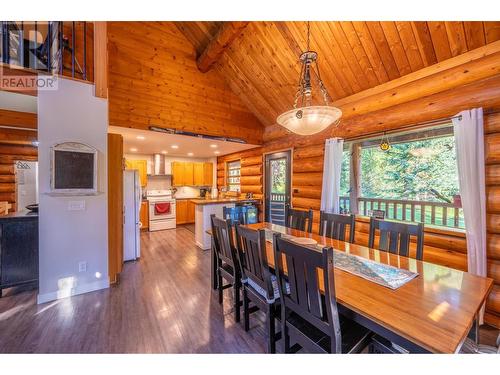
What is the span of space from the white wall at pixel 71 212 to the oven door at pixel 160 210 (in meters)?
3.23

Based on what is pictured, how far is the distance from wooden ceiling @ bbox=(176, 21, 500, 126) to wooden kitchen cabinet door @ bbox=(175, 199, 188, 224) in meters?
3.96

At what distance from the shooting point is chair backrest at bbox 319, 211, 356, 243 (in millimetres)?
2531

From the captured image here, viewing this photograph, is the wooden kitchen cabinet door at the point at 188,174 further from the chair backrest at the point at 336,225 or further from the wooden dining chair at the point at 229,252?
the chair backrest at the point at 336,225

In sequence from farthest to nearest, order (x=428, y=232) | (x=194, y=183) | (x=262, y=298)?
(x=194, y=183) < (x=428, y=232) < (x=262, y=298)

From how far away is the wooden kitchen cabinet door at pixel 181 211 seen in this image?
6.67 m

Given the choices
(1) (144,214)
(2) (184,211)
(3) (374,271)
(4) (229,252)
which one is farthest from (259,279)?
(2) (184,211)

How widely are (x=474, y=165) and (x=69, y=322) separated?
4.47 meters

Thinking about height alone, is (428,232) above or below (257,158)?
below

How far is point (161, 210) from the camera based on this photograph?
6031 millimetres

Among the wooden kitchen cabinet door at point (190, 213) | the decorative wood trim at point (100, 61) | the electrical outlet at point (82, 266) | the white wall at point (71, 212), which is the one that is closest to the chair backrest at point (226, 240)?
the white wall at point (71, 212)

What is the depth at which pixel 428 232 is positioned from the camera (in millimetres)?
Answer: 2656
